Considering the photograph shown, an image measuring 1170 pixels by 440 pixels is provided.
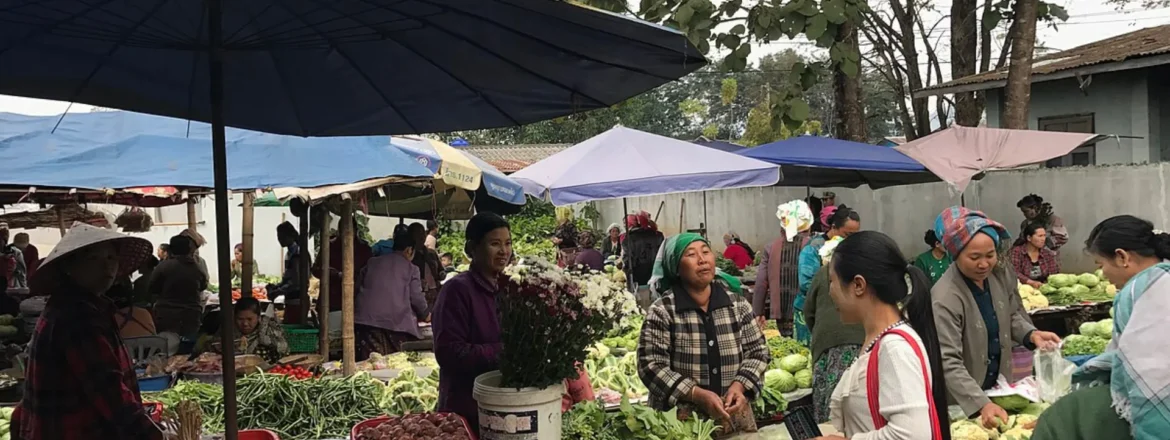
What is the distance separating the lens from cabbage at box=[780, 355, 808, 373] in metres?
6.04

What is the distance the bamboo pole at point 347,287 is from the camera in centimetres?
664

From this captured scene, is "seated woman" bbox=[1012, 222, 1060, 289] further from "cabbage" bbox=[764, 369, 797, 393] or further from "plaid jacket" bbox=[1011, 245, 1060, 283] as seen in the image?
"cabbage" bbox=[764, 369, 797, 393]

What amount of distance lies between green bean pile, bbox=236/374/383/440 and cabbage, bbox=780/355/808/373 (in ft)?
9.76

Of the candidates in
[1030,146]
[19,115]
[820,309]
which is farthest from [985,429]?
[19,115]

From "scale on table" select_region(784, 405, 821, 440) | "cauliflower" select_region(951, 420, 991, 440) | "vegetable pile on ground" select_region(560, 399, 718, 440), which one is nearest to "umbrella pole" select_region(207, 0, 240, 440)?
"vegetable pile on ground" select_region(560, 399, 718, 440)

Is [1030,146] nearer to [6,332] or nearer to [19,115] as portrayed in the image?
[19,115]

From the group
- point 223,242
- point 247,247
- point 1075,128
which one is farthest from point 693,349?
point 1075,128

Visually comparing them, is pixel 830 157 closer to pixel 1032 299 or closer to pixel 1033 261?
pixel 1032 299

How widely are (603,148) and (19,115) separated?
4.64 m

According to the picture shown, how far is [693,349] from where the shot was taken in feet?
12.0

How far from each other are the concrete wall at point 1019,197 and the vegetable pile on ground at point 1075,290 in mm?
1618

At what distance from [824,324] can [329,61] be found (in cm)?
317

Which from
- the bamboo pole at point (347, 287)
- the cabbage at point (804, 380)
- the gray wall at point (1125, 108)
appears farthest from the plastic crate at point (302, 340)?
the gray wall at point (1125, 108)

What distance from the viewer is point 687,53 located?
235cm
